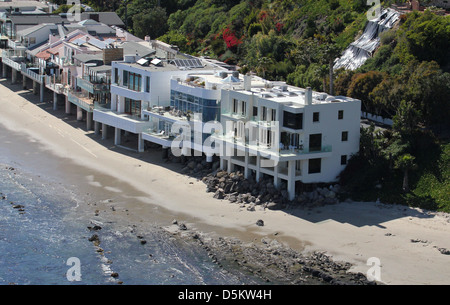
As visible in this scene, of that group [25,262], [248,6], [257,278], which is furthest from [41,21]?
[257,278]

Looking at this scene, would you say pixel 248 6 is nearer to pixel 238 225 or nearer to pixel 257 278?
pixel 238 225

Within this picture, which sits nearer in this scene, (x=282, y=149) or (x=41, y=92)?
(x=282, y=149)

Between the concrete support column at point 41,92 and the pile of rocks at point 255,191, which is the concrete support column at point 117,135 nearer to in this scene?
the pile of rocks at point 255,191

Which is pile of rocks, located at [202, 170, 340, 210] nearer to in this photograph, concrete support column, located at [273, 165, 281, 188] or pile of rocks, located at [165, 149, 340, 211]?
pile of rocks, located at [165, 149, 340, 211]

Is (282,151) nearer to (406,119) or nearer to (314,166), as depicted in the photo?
(314,166)

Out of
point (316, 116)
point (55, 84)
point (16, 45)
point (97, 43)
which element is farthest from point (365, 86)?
point (16, 45)

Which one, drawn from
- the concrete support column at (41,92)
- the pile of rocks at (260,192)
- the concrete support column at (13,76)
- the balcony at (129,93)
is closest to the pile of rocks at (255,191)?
the pile of rocks at (260,192)

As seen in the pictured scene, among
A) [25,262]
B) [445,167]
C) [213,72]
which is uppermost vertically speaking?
[213,72]
